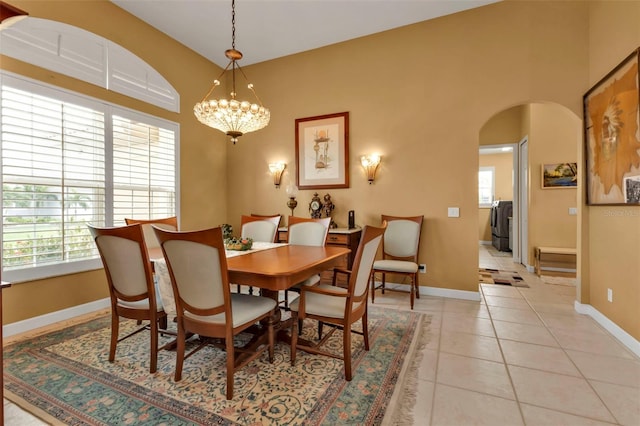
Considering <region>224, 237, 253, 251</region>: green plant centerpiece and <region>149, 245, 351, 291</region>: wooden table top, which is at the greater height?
<region>224, 237, 253, 251</region>: green plant centerpiece

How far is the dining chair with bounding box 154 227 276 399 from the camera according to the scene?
5.42 feet

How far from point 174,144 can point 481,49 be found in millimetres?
4331

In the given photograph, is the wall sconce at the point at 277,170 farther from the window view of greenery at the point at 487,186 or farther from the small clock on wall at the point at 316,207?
the window view of greenery at the point at 487,186

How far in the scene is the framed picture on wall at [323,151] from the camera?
4.27 metres

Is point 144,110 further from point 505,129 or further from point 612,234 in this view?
point 505,129

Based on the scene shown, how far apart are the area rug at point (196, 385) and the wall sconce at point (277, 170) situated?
9.36 feet

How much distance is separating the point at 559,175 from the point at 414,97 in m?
3.12

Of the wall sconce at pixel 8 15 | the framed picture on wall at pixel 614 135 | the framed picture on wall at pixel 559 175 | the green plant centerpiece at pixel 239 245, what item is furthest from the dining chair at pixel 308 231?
the framed picture on wall at pixel 559 175

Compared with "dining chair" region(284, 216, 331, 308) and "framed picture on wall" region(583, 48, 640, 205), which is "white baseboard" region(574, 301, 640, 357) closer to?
"framed picture on wall" region(583, 48, 640, 205)

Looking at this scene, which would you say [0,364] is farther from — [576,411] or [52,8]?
[52,8]

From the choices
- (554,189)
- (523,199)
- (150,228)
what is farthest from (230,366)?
(523,199)

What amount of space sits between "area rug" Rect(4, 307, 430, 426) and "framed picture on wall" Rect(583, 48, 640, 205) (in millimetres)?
2218

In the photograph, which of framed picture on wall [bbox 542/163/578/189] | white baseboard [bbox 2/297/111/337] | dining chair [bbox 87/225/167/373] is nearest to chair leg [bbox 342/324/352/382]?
dining chair [bbox 87/225/167/373]

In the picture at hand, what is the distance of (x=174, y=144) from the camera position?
4176 mm
